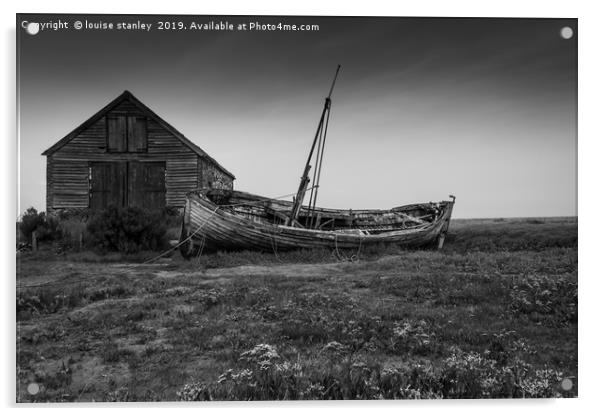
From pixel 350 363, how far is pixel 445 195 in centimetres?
373

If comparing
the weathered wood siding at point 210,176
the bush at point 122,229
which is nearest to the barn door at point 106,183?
the bush at point 122,229

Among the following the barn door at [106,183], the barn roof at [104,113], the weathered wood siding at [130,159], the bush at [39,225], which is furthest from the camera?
the barn door at [106,183]

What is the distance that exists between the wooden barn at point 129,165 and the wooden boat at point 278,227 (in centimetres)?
62

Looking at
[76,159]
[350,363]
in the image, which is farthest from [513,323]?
[76,159]

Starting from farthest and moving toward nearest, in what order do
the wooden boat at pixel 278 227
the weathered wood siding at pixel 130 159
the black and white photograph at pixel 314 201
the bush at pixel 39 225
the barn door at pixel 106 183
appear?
the barn door at pixel 106 183
the wooden boat at pixel 278 227
the weathered wood siding at pixel 130 159
the bush at pixel 39 225
the black and white photograph at pixel 314 201

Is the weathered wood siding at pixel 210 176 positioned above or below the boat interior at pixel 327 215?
above

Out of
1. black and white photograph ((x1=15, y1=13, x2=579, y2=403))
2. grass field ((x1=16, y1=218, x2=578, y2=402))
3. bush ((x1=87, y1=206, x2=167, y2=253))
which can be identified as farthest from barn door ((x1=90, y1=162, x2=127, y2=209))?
grass field ((x1=16, y1=218, x2=578, y2=402))

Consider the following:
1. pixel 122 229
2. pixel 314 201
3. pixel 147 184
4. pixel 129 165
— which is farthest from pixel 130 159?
pixel 314 201

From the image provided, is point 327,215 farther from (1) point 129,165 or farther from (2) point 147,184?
(1) point 129,165

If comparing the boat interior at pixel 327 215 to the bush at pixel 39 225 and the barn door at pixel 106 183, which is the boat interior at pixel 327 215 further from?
the bush at pixel 39 225

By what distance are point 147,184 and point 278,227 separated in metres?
3.20

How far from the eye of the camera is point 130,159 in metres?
9.66

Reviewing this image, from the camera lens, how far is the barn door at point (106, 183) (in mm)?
8414

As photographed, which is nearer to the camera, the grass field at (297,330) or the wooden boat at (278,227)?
the grass field at (297,330)
